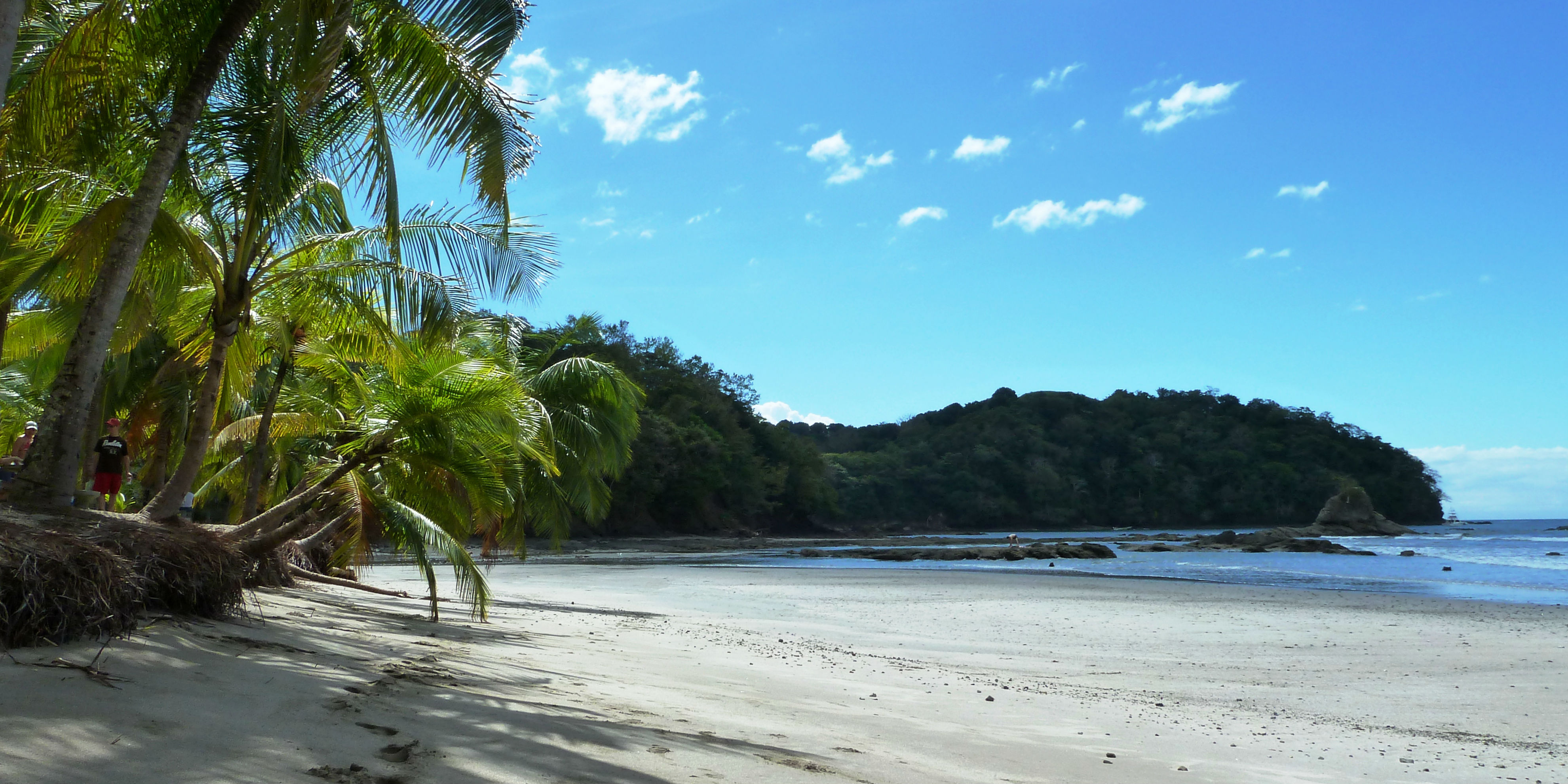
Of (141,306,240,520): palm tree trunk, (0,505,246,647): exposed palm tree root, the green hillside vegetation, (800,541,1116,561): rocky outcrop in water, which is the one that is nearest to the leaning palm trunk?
(141,306,240,520): palm tree trunk

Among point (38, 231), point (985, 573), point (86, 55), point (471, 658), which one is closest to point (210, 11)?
point (86, 55)

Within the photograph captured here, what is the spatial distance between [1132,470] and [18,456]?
90795mm

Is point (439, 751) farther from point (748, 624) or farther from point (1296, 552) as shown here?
point (1296, 552)

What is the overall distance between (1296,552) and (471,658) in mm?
39139

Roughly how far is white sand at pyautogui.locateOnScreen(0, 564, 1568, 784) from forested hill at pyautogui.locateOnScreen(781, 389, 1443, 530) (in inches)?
2723

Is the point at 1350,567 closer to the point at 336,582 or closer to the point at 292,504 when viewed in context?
the point at 336,582

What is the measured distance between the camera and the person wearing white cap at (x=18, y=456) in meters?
7.80

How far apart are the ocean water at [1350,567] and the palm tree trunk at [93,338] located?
19.9 m

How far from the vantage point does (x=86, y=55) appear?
22.5 ft

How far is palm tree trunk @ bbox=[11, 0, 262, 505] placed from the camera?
17.9 ft

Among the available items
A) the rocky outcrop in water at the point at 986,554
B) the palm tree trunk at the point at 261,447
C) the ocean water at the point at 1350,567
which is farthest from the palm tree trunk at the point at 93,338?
the rocky outcrop in water at the point at 986,554

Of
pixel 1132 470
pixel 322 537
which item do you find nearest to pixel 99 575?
pixel 322 537

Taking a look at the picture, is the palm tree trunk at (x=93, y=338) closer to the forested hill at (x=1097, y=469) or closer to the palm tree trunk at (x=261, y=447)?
the palm tree trunk at (x=261, y=447)

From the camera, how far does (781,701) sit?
5.52 meters
